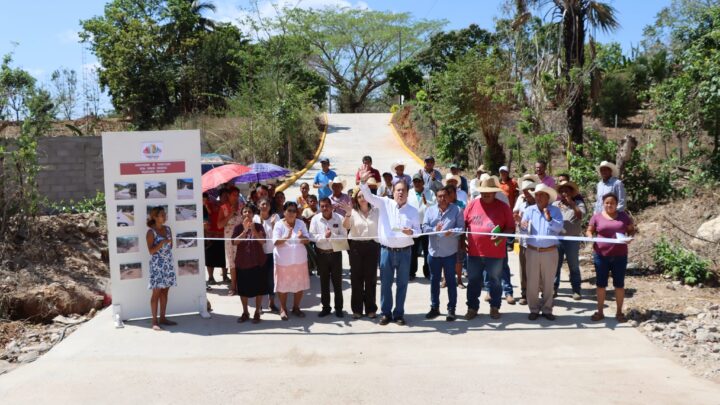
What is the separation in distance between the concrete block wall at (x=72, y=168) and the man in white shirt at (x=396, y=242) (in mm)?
10954

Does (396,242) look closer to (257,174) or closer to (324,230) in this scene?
(324,230)

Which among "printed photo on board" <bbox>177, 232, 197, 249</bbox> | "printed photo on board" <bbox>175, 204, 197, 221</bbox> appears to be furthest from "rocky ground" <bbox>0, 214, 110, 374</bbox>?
"printed photo on board" <bbox>175, 204, 197, 221</bbox>

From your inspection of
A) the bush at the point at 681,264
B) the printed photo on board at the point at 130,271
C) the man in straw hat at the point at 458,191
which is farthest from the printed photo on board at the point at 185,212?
the bush at the point at 681,264

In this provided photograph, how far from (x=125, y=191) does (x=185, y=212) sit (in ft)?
2.51

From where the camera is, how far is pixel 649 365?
6.12 m

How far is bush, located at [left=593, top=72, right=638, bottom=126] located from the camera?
25.7 meters

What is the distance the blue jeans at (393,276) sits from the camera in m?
7.55

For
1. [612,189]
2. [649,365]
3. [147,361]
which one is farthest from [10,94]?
A: [649,365]

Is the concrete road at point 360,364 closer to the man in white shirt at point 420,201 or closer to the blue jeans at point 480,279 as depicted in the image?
the blue jeans at point 480,279

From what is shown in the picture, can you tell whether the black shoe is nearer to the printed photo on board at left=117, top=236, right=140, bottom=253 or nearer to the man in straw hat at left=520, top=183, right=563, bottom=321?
the man in straw hat at left=520, top=183, right=563, bottom=321

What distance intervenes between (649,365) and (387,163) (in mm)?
19517

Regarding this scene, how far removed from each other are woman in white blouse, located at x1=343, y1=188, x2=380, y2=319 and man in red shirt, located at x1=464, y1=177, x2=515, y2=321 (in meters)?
1.17

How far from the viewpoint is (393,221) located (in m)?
7.62

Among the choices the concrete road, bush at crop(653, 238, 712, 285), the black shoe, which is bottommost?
the concrete road
